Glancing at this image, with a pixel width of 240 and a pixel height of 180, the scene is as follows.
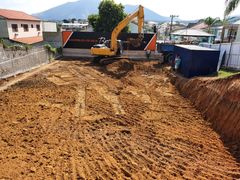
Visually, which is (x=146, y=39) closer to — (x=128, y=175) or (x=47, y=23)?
(x=128, y=175)

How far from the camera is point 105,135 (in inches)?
276

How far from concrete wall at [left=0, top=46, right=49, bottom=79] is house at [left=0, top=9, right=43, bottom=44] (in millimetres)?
10767

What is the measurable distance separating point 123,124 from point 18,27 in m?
27.0

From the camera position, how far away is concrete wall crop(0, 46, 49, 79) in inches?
519

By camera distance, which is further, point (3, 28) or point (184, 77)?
point (3, 28)

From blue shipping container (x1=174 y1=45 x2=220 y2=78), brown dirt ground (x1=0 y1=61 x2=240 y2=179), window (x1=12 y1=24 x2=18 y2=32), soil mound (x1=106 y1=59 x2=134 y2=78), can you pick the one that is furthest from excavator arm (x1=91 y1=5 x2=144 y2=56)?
window (x1=12 y1=24 x2=18 y2=32)

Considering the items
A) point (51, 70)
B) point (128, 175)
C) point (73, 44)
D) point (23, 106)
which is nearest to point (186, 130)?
point (128, 175)

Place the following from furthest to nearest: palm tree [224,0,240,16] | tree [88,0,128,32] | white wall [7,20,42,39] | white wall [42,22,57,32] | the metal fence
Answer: white wall [42,22,57,32] < tree [88,0,128,32] < white wall [7,20,42,39] < the metal fence < palm tree [224,0,240,16]

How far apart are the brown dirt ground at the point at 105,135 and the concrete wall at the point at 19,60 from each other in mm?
2179

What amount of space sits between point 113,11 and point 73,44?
1100cm

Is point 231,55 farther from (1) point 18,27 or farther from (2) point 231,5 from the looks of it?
(1) point 18,27

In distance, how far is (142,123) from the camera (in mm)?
7953

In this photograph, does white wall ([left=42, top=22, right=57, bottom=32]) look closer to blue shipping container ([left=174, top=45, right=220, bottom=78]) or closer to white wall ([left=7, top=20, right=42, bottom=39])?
white wall ([left=7, top=20, right=42, bottom=39])

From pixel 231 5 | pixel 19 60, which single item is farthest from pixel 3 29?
pixel 231 5
